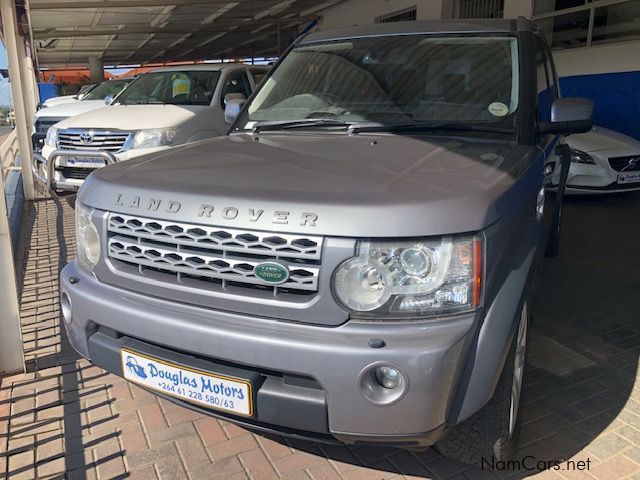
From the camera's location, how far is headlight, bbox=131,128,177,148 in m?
A: 6.29

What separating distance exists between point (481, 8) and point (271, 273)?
1114cm

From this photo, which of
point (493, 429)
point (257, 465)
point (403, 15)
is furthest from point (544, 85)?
point (403, 15)

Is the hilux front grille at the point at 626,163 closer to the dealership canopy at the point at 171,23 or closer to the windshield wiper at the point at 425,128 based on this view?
the windshield wiper at the point at 425,128

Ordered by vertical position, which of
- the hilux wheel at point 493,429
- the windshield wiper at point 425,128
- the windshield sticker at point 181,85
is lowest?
the hilux wheel at point 493,429

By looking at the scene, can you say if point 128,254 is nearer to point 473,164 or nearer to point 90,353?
point 90,353

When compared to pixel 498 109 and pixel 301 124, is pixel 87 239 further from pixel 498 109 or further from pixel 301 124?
pixel 498 109

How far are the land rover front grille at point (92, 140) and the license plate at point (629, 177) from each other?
5.98 m

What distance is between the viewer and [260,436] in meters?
2.66

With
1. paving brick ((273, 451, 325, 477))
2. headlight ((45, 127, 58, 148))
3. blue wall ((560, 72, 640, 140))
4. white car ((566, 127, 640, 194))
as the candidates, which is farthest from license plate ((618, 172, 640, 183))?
headlight ((45, 127, 58, 148))

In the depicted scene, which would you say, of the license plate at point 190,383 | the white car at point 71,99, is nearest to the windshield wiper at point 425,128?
the license plate at point 190,383

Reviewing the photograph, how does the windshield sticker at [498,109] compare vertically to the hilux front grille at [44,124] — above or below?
above

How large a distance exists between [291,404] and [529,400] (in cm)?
157

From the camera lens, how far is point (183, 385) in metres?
2.11

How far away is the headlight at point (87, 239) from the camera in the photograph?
7.81 feet
